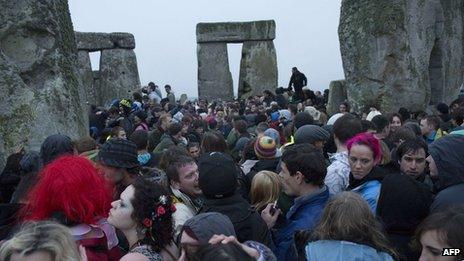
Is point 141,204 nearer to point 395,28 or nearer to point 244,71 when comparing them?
point 395,28

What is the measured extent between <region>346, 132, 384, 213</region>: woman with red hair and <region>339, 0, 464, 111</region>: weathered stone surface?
21.4 feet

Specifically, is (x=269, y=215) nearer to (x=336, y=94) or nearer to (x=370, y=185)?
(x=370, y=185)

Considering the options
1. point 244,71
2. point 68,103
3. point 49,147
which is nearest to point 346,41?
point 68,103

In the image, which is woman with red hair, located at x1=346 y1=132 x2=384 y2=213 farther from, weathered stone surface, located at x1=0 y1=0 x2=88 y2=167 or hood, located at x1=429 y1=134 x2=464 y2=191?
weathered stone surface, located at x1=0 y1=0 x2=88 y2=167

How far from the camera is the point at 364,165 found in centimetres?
365

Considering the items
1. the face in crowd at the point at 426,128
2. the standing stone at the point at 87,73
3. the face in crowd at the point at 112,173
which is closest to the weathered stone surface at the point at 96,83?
the standing stone at the point at 87,73

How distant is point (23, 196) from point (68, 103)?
8.76 feet

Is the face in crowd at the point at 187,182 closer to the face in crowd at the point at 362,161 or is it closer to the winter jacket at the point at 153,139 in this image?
the face in crowd at the point at 362,161

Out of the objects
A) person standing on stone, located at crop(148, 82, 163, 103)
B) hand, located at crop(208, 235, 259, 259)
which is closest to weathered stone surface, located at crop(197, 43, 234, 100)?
person standing on stone, located at crop(148, 82, 163, 103)

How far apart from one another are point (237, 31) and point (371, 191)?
18.4 metres

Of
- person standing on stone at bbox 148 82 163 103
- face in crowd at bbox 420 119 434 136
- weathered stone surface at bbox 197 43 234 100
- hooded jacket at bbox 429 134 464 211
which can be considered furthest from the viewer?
weathered stone surface at bbox 197 43 234 100

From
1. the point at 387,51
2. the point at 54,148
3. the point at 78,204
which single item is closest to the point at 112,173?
the point at 54,148

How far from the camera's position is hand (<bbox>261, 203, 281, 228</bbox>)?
329 centimetres

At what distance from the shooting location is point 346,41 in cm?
1030
